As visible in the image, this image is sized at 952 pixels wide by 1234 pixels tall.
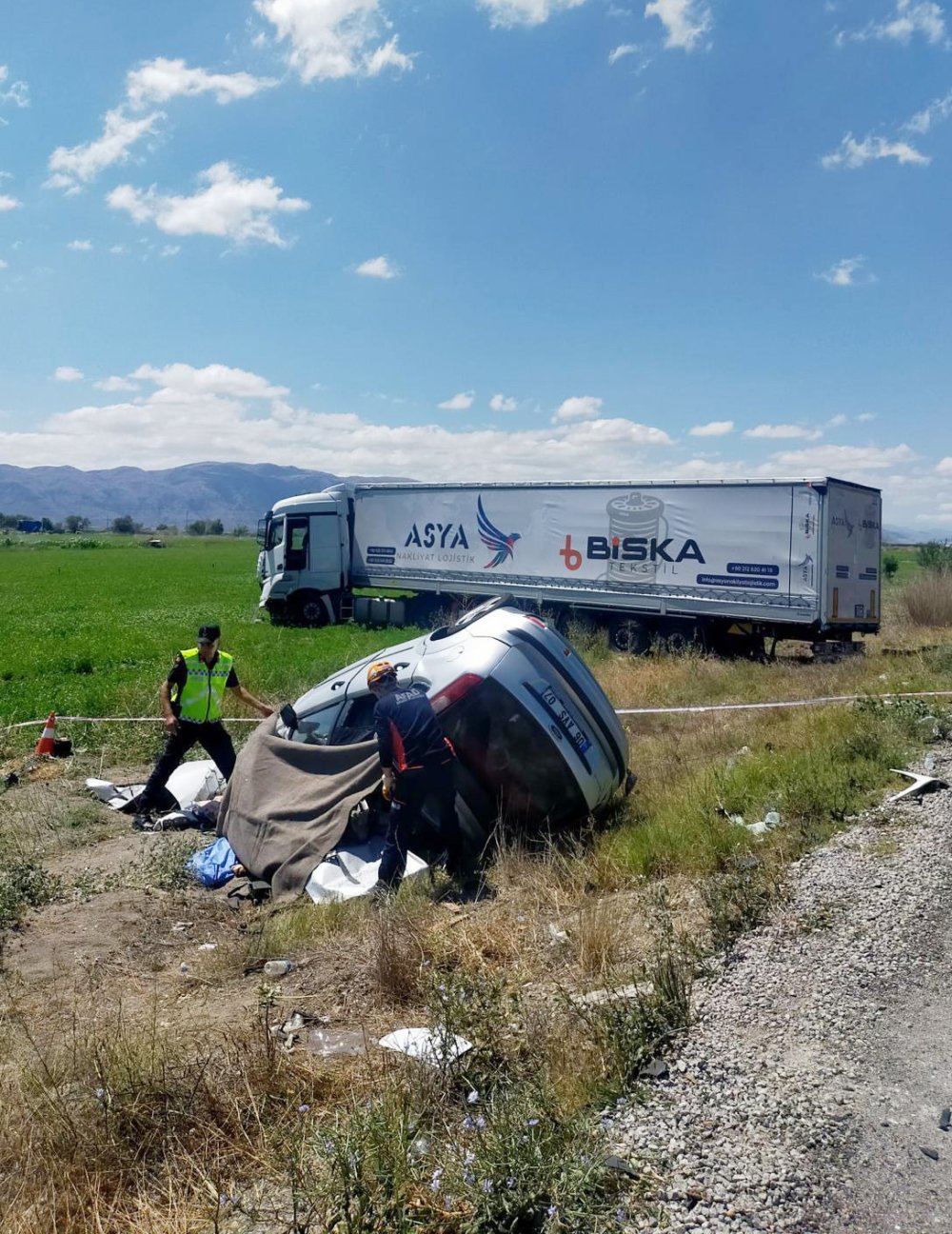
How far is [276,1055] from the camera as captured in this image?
11.6ft

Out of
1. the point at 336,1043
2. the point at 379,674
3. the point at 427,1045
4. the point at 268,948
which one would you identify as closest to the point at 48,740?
the point at 379,674

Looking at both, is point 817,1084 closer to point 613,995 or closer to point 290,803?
point 613,995

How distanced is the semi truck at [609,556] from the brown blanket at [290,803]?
11916mm

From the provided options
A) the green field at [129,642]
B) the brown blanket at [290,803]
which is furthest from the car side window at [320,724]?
the green field at [129,642]

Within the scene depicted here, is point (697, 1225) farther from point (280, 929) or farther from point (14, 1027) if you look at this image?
point (280, 929)

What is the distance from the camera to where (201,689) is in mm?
8805

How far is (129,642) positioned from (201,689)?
12.9 metres

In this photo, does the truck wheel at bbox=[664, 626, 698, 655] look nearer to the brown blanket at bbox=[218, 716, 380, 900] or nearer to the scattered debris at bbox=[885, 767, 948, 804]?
the scattered debris at bbox=[885, 767, 948, 804]

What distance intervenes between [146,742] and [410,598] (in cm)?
1499

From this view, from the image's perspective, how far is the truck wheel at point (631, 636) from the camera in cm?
1938

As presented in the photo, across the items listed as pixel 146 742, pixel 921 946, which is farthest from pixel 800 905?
pixel 146 742

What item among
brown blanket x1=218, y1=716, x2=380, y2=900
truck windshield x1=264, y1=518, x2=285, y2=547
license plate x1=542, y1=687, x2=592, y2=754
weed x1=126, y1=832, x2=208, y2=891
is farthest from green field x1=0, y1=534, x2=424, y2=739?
license plate x1=542, y1=687, x2=592, y2=754

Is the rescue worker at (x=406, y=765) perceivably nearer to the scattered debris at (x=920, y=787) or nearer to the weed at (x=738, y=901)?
the weed at (x=738, y=901)

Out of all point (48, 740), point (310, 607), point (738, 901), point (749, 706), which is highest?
point (310, 607)
